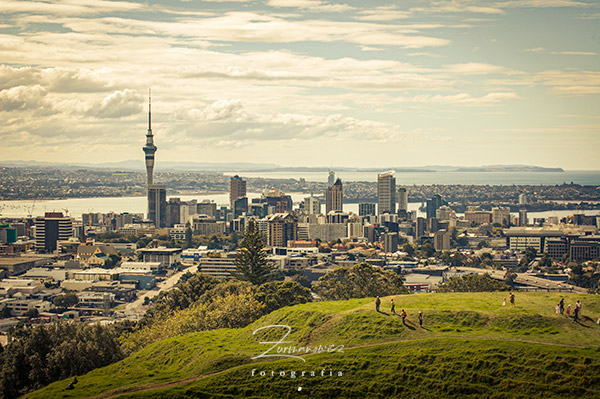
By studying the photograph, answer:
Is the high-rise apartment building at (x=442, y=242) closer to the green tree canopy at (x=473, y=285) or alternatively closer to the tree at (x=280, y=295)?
the green tree canopy at (x=473, y=285)

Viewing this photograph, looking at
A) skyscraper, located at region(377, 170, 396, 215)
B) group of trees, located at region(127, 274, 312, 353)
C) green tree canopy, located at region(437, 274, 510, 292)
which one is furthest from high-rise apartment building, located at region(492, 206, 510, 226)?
group of trees, located at region(127, 274, 312, 353)

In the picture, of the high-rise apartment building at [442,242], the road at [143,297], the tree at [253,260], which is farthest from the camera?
the high-rise apartment building at [442,242]

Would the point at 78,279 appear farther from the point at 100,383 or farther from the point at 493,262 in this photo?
the point at 100,383

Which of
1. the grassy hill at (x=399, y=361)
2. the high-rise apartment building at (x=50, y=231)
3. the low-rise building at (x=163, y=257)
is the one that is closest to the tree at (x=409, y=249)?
the low-rise building at (x=163, y=257)

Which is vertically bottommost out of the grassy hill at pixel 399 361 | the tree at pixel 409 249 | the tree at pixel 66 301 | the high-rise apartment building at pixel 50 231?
the tree at pixel 66 301

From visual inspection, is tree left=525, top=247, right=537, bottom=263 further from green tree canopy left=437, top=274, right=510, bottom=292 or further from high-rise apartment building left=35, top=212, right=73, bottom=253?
high-rise apartment building left=35, top=212, right=73, bottom=253

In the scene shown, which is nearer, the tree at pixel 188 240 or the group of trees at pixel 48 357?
Answer: the group of trees at pixel 48 357

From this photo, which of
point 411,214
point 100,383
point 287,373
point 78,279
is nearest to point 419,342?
point 287,373
